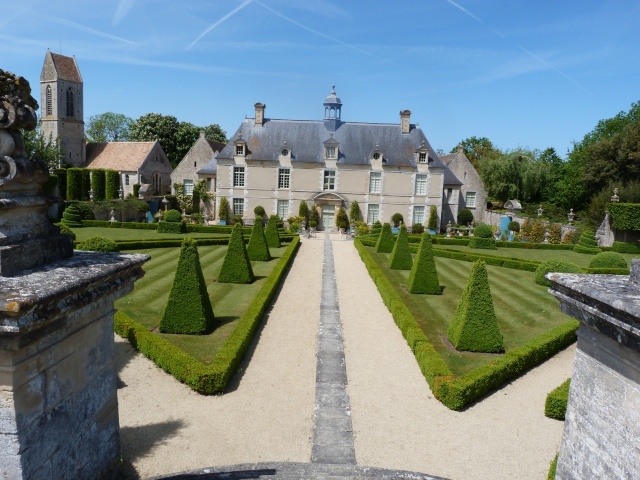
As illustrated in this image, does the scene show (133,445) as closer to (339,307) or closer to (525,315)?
(339,307)

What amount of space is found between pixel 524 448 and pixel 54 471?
648cm

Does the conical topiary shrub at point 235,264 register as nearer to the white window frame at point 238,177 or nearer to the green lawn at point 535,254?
the green lawn at point 535,254

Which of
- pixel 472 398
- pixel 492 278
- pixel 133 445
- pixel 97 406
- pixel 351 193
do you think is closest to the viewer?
pixel 97 406

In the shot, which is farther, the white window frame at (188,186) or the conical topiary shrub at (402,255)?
the white window frame at (188,186)

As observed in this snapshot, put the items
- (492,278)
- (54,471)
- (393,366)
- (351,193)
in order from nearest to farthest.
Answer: (54,471)
(393,366)
(492,278)
(351,193)

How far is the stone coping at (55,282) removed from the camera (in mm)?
2676

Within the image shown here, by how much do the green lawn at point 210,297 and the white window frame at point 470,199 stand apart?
23.4 metres

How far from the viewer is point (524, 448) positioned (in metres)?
7.15

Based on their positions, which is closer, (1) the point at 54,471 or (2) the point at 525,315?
(1) the point at 54,471

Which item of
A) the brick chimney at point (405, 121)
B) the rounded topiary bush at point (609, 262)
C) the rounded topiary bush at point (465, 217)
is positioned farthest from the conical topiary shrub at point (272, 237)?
the rounded topiary bush at point (465, 217)

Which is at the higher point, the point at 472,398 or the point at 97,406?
the point at 97,406

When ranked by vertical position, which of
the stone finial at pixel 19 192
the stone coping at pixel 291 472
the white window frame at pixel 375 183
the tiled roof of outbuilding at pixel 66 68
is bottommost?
the stone coping at pixel 291 472

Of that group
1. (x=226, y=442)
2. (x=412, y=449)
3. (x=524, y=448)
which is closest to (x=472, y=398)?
(x=524, y=448)

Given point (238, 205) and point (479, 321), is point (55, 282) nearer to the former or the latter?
point (479, 321)
